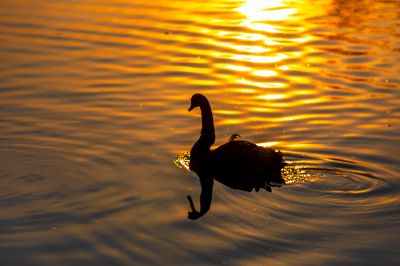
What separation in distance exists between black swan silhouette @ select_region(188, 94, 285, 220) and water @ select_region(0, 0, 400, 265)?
0.95 ft

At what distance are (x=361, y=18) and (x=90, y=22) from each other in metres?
6.07

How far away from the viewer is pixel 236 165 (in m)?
12.6

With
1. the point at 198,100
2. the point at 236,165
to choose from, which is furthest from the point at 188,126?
the point at 236,165

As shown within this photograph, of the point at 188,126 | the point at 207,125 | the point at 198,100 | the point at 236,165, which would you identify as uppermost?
the point at 198,100

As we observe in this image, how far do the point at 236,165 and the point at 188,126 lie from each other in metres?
2.14

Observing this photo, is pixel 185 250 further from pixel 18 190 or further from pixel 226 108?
pixel 226 108

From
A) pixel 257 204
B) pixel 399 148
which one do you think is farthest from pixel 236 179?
pixel 399 148

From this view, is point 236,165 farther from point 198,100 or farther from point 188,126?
point 188,126

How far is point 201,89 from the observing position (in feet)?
53.7

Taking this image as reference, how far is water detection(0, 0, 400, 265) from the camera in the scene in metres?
10.0

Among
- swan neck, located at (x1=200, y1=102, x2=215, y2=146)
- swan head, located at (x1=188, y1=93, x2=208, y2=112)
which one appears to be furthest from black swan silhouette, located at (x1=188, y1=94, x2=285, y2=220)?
swan head, located at (x1=188, y1=93, x2=208, y2=112)

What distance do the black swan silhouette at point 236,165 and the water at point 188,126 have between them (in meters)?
0.29

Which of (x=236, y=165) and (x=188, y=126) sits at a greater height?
(x=188, y=126)

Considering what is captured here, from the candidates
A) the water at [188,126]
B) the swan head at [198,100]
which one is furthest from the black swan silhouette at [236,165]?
the swan head at [198,100]
